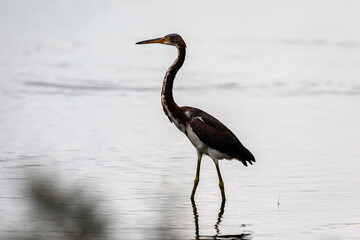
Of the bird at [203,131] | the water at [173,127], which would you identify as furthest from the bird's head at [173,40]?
the water at [173,127]

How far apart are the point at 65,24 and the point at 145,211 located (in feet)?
83.9

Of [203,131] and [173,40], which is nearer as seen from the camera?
[203,131]

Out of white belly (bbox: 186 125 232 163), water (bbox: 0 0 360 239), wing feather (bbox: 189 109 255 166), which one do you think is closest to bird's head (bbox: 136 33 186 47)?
wing feather (bbox: 189 109 255 166)

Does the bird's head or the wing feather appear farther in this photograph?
the bird's head

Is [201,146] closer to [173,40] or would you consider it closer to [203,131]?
[203,131]

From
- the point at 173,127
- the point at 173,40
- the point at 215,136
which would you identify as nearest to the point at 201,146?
the point at 215,136

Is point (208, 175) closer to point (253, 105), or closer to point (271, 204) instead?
point (271, 204)

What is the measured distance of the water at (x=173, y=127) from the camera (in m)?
7.21

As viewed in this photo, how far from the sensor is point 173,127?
13.5 meters

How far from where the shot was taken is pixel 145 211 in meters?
7.38

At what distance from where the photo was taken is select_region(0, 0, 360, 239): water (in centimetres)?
721

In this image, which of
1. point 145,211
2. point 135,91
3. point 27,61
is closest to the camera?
point 145,211

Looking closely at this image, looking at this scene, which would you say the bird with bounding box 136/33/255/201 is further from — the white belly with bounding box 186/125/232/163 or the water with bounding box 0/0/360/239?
the water with bounding box 0/0/360/239

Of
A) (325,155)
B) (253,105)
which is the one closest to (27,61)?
(253,105)
